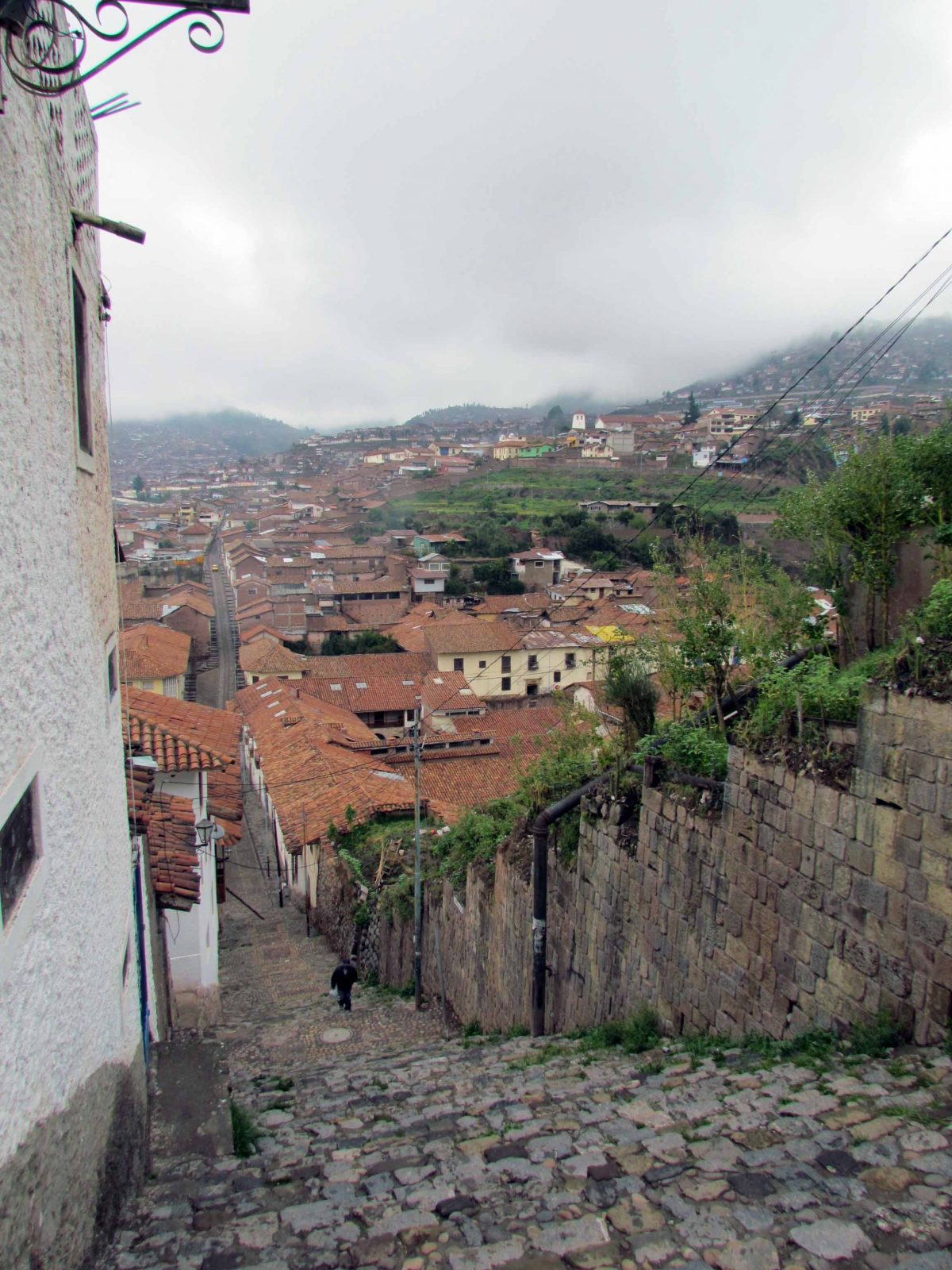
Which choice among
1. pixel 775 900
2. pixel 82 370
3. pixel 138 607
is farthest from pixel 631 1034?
pixel 138 607

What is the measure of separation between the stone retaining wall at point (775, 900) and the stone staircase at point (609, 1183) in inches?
20.3

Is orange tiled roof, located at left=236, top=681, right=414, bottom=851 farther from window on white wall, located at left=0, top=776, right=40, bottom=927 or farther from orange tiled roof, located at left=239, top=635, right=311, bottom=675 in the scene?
window on white wall, located at left=0, top=776, right=40, bottom=927

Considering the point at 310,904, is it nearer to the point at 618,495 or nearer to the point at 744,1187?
the point at 744,1187

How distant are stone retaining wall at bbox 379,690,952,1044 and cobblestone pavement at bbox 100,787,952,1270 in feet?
1.59

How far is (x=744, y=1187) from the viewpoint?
4359 mm

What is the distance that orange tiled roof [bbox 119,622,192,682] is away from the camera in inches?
1689

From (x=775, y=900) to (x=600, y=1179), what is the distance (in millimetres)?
2449

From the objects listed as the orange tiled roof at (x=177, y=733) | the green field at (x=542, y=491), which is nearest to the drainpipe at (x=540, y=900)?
the orange tiled roof at (x=177, y=733)

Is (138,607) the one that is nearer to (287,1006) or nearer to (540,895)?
(287,1006)

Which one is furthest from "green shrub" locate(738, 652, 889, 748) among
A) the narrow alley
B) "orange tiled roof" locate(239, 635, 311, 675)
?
"orange tiled roof" locate(239, 635, 311, 675)

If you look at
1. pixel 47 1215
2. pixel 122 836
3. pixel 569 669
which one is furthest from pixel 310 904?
pixel 569 669

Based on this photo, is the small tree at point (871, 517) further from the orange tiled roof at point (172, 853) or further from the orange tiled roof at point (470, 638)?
the orange tiled roof at point (470, 638)

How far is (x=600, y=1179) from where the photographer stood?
4750 mm

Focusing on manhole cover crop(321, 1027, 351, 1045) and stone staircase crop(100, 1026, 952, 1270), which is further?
manhole cover crop(321, 1027, 351, 1045)
